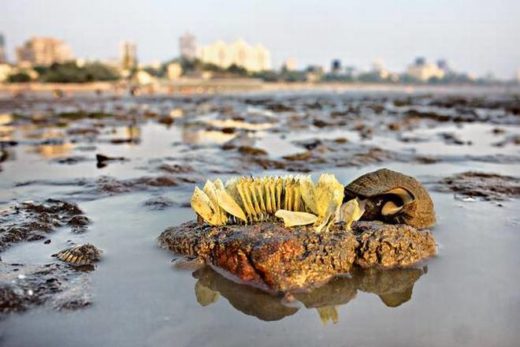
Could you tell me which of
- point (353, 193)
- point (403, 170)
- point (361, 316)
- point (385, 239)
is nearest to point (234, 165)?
point (403, 170)

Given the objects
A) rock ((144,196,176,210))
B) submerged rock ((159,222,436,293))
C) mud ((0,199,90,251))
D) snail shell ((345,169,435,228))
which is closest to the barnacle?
submerged rock ((159,222,436,293))

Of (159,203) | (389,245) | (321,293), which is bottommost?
(159,203)

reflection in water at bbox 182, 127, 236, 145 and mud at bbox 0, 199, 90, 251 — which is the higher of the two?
mud at bbox 0, 199, 90, 251

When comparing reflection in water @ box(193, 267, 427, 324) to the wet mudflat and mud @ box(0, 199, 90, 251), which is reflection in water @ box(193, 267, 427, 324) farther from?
mud @ box(0, 199, 90, 251)

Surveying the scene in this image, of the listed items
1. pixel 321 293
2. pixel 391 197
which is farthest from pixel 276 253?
pixel 391 197

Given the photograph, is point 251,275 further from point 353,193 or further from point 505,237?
point 505,237

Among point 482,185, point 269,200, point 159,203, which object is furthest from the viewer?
point 482,185

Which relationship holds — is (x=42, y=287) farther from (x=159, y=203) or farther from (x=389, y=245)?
(x=159, y=203)
